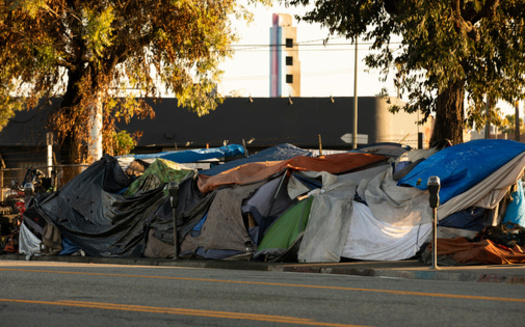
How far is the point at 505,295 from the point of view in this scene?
9.00 meters

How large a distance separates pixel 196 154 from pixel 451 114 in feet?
24.1

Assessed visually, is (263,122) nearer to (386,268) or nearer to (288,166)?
(288,166)

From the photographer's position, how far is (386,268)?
1401 centimetres

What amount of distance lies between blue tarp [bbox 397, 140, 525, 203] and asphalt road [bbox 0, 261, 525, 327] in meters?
5.31

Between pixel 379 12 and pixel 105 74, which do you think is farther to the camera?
pixel 105 74

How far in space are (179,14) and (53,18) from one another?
408 centimetres

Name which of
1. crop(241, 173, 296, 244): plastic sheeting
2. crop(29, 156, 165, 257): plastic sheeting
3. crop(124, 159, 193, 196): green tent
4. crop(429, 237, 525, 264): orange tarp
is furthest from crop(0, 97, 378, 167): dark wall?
Answer: crop(429, 237, 525, 264): orange tarp

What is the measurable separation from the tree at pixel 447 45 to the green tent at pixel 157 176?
607cm

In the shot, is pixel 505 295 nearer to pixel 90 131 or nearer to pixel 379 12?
pixel 379 12

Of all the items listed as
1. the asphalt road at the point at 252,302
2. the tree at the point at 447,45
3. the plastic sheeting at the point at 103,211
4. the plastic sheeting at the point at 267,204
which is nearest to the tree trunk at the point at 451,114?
the tree at the point at 447,45

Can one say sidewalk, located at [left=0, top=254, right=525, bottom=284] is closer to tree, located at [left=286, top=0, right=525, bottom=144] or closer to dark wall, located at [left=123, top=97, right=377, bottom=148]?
tree, located at [left=286, top=0, right=525, bottom=144]

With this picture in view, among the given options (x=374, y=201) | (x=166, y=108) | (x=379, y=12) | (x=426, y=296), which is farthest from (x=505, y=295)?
(x=166, y=108)

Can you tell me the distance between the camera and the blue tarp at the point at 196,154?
23.1 metres

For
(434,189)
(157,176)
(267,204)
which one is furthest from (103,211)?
(434,189)
